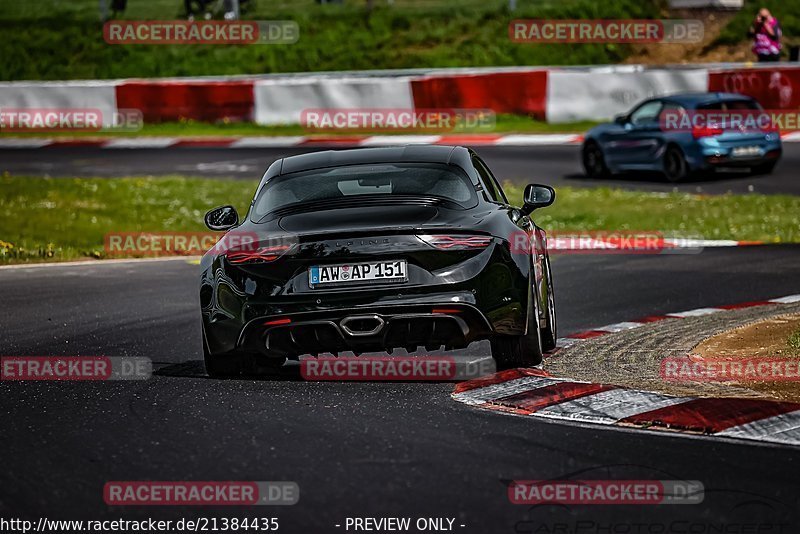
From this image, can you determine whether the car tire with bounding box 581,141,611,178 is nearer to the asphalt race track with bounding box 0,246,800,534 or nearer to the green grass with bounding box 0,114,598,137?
the green grass with bounding box 0,114,598,137

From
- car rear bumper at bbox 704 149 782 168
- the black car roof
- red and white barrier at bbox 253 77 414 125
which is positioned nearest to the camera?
the black car roof

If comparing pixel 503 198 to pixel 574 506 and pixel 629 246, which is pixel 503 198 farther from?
pixel 629 246

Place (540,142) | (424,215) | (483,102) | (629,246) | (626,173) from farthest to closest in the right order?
(483,102)
(540,142)
(626,173)
(629,246)
(424,215)

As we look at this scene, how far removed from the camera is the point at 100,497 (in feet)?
20.4

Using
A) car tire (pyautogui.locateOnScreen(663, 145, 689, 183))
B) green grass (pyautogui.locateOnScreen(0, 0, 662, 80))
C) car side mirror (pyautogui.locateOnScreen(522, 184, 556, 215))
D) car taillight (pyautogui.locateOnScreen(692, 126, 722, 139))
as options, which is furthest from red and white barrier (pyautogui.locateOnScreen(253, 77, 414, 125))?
car side mirror (pyautogui.locateOnScreen(522, 184, 556, 215))

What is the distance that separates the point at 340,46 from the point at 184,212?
21.7m

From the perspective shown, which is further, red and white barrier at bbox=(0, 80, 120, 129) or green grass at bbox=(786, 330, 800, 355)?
red and white barrier at bbox=(0, 80, 120, 129)

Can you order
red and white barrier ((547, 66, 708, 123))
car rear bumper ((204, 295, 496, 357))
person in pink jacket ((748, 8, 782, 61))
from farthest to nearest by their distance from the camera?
person in pink jacket ((748, 8, 782, 61)) < red and white barrier ((547, 66, 708, 123)) < car rear bumper ((204, 295, 496, 357))

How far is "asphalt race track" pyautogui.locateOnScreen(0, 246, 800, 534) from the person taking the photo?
5906 millimetres

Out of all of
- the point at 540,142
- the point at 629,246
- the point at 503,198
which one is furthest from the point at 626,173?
the point at 503,198

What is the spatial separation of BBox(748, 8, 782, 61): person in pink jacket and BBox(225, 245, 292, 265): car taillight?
85.0 feet

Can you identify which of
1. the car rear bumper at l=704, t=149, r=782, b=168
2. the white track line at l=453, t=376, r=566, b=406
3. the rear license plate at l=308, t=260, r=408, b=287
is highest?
the rear license plate at l=308, t=260, r=408, b=287

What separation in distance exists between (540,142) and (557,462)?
24689 mm

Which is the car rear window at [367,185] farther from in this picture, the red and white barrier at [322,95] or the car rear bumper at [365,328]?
the red and white barrier at [322,95]
